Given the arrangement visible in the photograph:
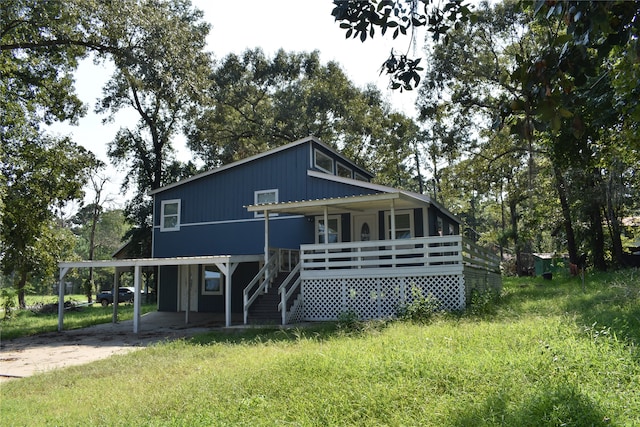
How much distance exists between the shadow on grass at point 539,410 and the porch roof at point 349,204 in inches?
343

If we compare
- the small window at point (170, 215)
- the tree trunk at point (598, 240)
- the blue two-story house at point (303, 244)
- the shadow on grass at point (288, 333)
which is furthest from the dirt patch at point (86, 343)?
the tree trunk at point (598, 240)

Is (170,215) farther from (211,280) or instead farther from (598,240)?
(598,240)

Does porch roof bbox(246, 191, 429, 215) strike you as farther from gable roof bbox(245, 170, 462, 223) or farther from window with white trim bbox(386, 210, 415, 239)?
window with white trim bbox(386, 210, 415, 239)

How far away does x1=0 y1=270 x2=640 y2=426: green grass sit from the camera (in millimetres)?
4574

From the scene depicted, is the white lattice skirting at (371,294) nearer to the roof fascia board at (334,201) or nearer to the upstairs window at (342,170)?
the roof fascia board at (334,201)

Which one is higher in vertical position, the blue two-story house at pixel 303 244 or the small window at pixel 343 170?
the small window at pixel 343 170

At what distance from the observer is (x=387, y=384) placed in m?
5.45

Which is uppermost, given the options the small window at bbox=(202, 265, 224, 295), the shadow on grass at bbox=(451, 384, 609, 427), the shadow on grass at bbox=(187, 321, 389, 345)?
the small window at bbox=(202, 265, 224, 295)

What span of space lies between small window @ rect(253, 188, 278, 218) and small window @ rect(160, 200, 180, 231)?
365 cm

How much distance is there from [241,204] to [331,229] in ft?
12.1

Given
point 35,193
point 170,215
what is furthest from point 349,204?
point 35,193

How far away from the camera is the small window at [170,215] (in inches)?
763

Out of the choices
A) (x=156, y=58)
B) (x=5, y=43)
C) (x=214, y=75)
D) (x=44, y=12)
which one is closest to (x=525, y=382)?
(x=156, y=58)

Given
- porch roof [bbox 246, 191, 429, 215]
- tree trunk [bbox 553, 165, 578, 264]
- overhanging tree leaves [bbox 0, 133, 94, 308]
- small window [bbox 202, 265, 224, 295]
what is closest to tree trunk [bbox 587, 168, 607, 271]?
tree trunk [bbox 553, 165, 578, 264]
